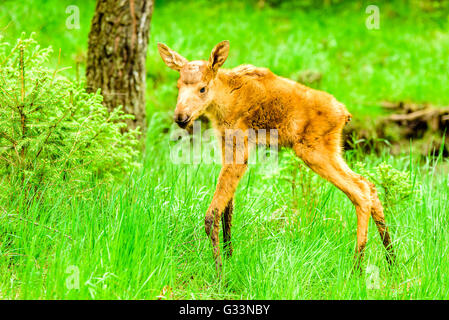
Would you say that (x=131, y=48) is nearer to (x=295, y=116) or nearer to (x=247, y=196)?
(x=247, y=196)

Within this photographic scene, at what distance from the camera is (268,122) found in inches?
181

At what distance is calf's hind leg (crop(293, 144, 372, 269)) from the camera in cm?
445

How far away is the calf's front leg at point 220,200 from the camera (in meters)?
4.34

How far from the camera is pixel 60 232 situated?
4336 millimetres

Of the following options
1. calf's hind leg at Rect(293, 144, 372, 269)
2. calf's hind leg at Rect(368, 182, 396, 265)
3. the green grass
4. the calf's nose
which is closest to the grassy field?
the green grass

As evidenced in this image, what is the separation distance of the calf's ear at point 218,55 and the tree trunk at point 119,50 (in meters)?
2.38

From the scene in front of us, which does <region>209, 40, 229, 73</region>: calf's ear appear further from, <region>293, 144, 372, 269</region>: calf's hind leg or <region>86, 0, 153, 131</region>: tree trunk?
<region>86, 0, 153, 131</region>: tree trunk

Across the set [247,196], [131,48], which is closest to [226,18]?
[131,48]

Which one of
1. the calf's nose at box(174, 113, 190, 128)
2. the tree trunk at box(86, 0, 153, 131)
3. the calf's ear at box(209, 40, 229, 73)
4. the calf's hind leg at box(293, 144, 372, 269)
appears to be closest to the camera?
the calf's nose at box(174, 113, 190, 128)

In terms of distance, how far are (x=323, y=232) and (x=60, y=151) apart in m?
2.32

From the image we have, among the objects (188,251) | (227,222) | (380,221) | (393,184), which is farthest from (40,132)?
(393,184)

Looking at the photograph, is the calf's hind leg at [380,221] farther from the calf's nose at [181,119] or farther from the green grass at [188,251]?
the calf's nose at [181,119]
